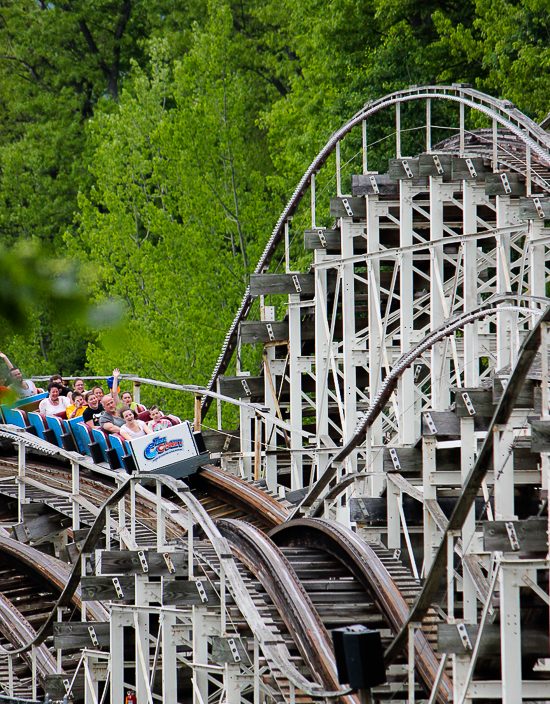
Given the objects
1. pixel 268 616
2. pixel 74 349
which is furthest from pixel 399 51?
pixel 268 616

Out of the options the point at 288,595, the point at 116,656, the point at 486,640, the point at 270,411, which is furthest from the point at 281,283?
the point at 486,640

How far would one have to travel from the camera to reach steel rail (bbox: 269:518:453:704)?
736 centimetres

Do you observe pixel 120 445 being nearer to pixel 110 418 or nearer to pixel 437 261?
pixel 110 418

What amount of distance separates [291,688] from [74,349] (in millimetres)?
23603

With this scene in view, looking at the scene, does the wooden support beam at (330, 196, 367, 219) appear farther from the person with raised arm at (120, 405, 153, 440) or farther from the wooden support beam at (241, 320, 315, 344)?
the person with raised arm at (120, 405, 153, 440)

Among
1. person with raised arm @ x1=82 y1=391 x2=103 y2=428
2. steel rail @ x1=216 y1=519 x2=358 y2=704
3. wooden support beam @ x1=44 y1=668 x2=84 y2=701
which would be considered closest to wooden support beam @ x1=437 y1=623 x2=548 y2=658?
steel rail @ x1=216 y1=519 x2=358 y2=704

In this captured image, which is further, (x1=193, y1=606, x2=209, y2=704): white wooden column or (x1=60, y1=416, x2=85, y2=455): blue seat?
(x1=60, y1=416, x2=85, y2=455): blue seat

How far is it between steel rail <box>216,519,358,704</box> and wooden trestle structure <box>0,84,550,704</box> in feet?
0.06

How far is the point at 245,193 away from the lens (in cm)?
2448

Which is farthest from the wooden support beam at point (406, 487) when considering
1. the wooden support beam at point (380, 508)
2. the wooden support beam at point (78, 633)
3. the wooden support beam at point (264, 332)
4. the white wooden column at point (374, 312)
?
the wooden support beam at point (264, 332)

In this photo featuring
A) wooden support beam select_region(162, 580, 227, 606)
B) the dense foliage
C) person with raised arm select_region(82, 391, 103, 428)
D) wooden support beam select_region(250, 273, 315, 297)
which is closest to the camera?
wooden support beam select_region(162, 580, 227, 606)

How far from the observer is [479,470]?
254 inches

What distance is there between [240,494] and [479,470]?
20.6 feet

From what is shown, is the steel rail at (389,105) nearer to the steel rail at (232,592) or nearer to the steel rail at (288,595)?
the steel rail at (288,595)
